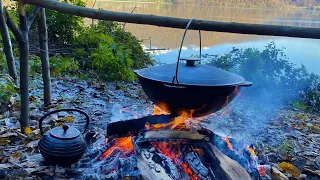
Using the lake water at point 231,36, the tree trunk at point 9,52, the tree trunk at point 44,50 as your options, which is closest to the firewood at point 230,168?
the tree trunk at point 44,50

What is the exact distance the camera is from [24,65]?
114 inches

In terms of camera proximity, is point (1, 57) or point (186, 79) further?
point (1, 57)

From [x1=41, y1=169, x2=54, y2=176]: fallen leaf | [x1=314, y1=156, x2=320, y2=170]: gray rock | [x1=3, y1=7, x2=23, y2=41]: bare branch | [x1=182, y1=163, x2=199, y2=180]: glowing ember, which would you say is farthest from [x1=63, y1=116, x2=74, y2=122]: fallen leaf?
[x1=314, y1=156, x2=320, y2=170]: gray rock

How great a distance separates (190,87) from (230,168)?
714 millimetres

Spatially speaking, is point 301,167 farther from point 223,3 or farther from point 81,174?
point 223,3

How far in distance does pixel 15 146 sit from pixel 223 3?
981 centimetres

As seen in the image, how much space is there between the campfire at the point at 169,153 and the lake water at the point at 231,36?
5.51 metres

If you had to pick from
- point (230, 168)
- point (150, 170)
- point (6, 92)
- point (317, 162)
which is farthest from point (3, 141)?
point (317, 162)

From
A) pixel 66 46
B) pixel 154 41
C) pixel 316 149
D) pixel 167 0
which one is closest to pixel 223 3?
pixel 154 41

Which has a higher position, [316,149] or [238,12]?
[238,12]

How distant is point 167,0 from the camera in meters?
14.9

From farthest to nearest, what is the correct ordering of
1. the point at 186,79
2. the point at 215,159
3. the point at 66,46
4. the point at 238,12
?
1. the point at 238,12
2. the point at 66,46
3. the point at 215,159
4. the point at 186,79

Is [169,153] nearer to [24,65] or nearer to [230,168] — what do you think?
[230,168]

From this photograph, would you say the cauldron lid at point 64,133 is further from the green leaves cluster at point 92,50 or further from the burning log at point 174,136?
the green leaves cluster at point 92,50
